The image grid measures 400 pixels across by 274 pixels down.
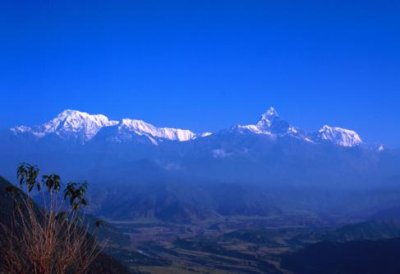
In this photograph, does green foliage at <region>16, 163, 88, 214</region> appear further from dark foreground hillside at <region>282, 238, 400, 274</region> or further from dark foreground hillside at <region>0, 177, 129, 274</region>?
dark foreground hillside at <region>282, 238, 400, 274</region>

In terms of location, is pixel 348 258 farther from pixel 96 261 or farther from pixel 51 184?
pixel 51 184

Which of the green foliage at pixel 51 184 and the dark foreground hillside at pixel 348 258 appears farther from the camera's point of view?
the dark foreground hillside at pixel 348 258

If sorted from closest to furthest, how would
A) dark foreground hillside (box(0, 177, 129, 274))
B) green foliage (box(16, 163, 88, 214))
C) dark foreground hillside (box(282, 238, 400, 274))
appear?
green foliage (box(16, 163, 88, 214)) → dark foreground hillside (box(0, 177, 129, 274)) → dark foreground hillside (box(282, 238, 400, 274))

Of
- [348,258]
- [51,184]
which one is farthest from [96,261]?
[348,258]

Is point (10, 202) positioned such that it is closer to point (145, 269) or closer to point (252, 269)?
point (145, 269)

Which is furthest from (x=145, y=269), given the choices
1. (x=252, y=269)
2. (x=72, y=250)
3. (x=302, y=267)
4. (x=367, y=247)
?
(x=72, y=250)

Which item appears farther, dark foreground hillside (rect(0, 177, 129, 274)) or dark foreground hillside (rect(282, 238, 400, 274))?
dark foreground hillside (rect(282, 238, 400, 274))

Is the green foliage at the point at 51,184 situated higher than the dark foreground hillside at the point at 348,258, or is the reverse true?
the green foliage at the point at 51,184

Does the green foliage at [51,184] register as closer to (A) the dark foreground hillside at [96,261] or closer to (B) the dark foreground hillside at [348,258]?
(A) the dark foreground hillside at [96,261]

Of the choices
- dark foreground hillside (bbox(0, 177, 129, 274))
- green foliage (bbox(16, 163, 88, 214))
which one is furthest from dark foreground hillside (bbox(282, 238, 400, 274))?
green foliage (bbox(16, 163, 88, 214))

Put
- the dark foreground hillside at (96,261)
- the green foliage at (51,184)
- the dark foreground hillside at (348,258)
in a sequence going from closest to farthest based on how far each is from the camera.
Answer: the green foliage at (51,184)
the dark foreground hillside at (96,261)
the dark foreground hillside at (348,258)

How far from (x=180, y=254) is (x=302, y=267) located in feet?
146

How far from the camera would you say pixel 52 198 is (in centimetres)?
2162

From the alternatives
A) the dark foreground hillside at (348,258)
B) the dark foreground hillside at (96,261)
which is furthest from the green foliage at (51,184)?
the dark foreground hillside at (348,258)
